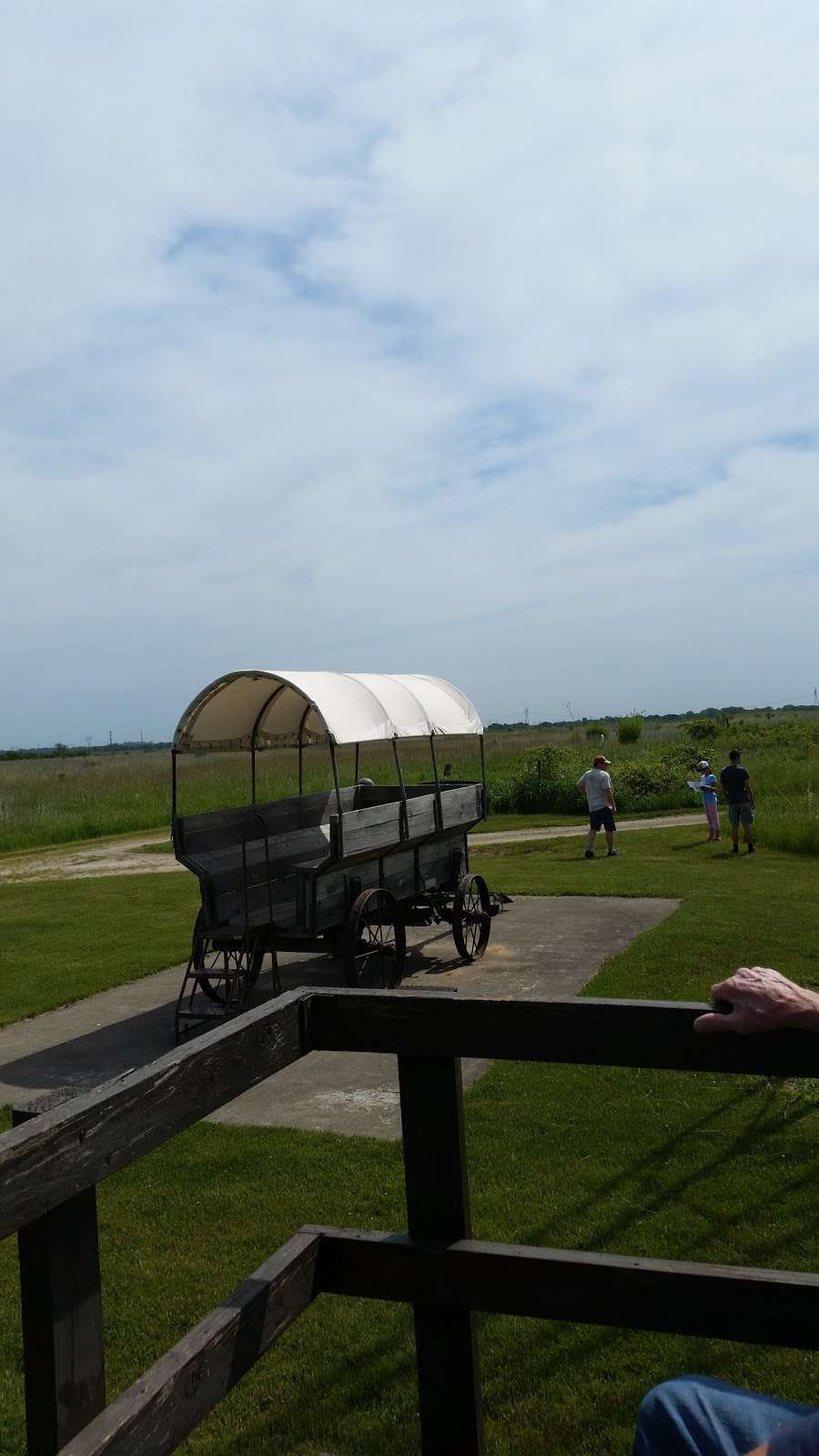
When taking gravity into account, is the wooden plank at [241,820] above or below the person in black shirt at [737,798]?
above

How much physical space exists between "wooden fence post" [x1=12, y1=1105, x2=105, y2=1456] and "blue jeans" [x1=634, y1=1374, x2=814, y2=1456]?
0.92m

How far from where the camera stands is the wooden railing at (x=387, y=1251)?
1.77 metres

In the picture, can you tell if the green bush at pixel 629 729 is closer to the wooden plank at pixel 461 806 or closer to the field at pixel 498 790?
the field at pixel 498 790

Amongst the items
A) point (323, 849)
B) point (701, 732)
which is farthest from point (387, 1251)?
point (701, 732)

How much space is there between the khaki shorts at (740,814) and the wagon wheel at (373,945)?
9832 millimetres

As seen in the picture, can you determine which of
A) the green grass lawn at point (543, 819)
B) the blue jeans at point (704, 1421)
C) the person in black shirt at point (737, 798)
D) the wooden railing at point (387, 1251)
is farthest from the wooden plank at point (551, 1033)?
the green grass lawn at point (543, 819)

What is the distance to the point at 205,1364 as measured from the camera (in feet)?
6.73

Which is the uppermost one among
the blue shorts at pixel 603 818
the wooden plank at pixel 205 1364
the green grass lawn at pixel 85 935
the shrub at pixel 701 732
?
the shrub at pixel 701 732

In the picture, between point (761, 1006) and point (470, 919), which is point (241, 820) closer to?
point (470, 919)

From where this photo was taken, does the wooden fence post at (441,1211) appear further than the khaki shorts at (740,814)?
No

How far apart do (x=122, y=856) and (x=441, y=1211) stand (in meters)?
20.8

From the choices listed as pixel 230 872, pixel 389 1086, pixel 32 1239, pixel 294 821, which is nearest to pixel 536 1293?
pixel 32 1239

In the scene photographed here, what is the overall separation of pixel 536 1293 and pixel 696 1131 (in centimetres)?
387

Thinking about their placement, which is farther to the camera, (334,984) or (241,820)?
(334,984)
